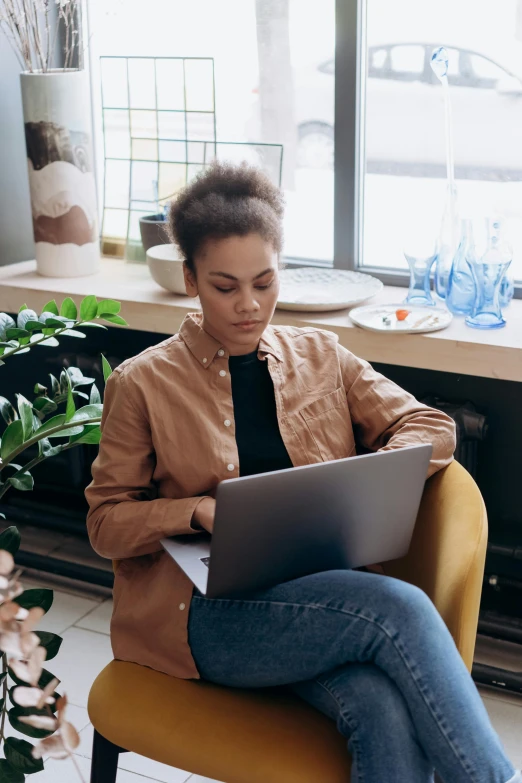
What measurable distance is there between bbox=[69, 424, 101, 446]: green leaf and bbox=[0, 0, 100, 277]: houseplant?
1.03 meters

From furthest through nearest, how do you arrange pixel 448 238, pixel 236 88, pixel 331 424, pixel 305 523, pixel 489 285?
pixel 236 88 < pixel 448 238 < pixel 489 285 < pixel 331 424 < pixel 305 523

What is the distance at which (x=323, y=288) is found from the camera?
2.28 metres

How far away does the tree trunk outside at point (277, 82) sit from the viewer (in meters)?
2.39

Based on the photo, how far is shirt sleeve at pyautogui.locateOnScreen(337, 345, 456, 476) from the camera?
1.49 m

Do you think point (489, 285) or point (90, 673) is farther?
point (90, 673)

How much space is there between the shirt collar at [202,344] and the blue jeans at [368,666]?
377 millimetres

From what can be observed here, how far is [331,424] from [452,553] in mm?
320

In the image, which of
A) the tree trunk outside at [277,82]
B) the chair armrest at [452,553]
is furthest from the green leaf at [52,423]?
the tree trunk outside at [277,82]

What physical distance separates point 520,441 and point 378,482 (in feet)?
3.34

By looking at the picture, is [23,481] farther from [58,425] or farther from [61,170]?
[61,170]

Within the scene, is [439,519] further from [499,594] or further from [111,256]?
[111,256]

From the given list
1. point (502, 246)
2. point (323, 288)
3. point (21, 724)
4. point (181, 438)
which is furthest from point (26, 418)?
point (502, 246)

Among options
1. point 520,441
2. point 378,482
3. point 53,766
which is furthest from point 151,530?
point 520,441

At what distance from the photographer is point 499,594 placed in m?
2.27
